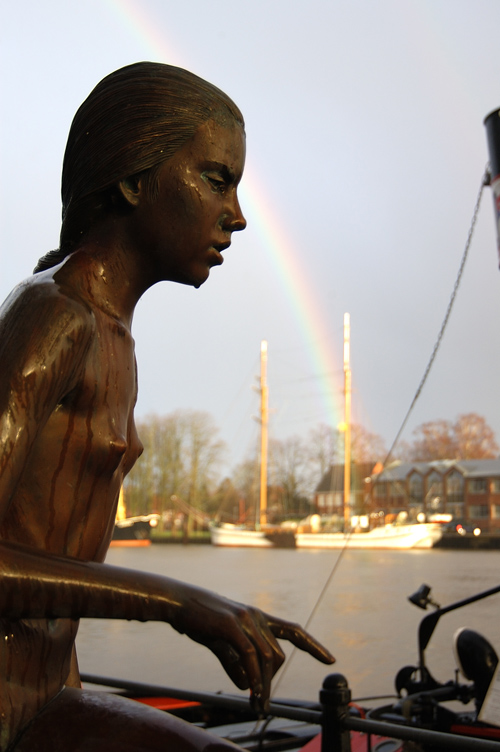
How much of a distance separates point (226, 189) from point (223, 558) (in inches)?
1688

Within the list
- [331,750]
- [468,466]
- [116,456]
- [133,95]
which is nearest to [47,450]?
[116,456]

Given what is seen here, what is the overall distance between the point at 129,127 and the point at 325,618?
23.2 meters

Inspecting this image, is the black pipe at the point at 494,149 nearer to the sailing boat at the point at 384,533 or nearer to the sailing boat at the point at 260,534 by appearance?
the sailing boat at the point at 384,533

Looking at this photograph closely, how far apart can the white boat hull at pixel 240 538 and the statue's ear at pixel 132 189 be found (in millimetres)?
52423

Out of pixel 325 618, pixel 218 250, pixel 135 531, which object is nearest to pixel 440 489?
pixel 135 531

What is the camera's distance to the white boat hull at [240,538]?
52812 millimetres

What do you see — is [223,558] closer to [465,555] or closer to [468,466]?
[465,555]

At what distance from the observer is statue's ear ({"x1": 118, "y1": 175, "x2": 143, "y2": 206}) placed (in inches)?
46.3

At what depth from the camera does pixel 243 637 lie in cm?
87

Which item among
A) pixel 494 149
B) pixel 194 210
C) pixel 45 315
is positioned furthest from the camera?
pixel 494 149

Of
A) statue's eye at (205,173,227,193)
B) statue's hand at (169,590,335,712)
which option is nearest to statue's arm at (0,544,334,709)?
statue's hand at (169,590,335,712)

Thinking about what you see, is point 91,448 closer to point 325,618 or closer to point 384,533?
point 325,618

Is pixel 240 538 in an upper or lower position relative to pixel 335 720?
lower

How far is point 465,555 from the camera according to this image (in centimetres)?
4325
